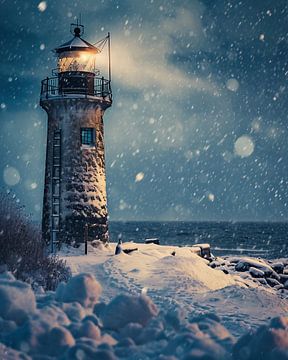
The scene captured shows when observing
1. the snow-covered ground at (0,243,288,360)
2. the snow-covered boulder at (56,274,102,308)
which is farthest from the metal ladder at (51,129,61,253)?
the snow-covered boulder at (56,274,102,308)

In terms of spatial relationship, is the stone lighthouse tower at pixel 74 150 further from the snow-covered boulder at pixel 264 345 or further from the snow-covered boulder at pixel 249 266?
the snow-covered boulder at pixel 264 345

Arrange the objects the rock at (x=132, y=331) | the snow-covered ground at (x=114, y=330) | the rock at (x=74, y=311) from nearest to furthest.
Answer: the snow-covered ground at (x=114, y=330) < the rock at (x=132, y=331) < the rock at (x=74, y=311)

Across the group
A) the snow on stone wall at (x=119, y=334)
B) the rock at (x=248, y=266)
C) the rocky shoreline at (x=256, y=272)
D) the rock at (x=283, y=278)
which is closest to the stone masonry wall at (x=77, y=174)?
the rocky shoreline at (x=256, y=272)

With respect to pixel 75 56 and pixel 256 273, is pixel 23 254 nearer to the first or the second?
pixel 75 56

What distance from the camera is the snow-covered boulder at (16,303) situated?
21.3 ft

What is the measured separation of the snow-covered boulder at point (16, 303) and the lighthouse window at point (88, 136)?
16.9 meters

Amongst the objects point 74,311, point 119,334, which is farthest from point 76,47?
point 119,334

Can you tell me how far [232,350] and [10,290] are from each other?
288 cm

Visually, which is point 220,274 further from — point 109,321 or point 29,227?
point 109,321

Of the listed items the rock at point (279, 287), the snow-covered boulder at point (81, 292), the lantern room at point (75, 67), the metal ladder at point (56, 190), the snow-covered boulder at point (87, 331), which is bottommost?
the rock at point (279, 287)

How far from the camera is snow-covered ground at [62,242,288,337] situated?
398 inches

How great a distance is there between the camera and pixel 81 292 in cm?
745

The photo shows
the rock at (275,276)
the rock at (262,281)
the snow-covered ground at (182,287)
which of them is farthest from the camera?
the rock at (275,276)

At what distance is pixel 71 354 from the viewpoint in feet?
18.0
